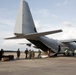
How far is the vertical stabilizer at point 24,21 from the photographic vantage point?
27016mm

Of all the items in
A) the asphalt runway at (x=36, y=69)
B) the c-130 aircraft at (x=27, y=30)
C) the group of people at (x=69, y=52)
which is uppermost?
the c-130 aircraft at (x=27, y=30)

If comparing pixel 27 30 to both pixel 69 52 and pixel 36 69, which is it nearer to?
pixel 69 52

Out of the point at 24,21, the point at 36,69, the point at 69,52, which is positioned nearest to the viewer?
the point at 36,69

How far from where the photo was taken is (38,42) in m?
32.5

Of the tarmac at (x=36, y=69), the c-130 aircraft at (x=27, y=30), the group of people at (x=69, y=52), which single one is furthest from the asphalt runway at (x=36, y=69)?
the group of people at (x=69, y=52)

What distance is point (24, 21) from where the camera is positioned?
2827cm

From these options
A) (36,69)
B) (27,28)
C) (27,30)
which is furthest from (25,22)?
(36,69)

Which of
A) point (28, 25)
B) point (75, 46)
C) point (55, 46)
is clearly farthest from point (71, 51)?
point (28, 25)

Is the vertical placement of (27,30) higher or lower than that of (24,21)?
lower

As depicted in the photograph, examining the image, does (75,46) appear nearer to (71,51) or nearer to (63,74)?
(71,51)

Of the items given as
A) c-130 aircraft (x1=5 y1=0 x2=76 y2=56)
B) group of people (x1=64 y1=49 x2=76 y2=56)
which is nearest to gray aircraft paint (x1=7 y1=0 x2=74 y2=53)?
c-130 aircraft (x1=5 y1=0 x2=76 y2=56)

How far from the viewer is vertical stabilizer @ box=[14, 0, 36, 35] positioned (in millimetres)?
27016

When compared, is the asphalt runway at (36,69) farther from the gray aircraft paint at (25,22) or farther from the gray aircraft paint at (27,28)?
the gray aircraft paint at (25,22)

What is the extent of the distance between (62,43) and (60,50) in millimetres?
1555
